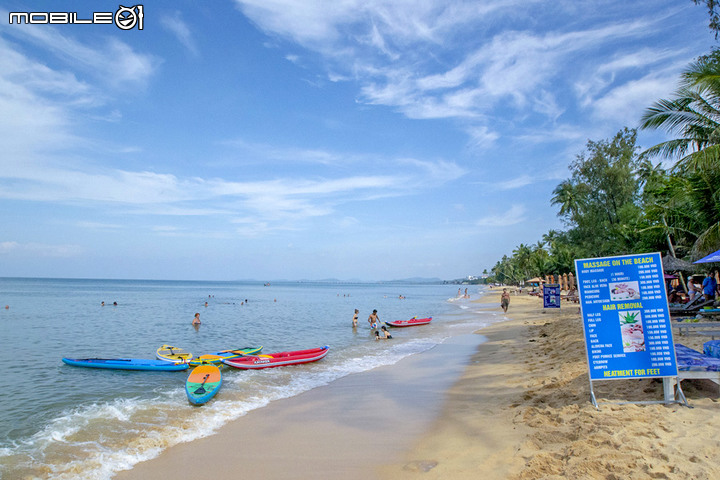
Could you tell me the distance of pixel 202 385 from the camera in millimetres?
10445

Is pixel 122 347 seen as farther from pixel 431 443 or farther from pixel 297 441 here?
pixel 431 443

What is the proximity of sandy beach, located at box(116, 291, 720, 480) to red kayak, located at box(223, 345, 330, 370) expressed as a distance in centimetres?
363

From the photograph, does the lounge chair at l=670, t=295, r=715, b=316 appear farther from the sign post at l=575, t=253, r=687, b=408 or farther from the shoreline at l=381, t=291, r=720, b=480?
the sign post at l=575, t=253, r=687, b=408

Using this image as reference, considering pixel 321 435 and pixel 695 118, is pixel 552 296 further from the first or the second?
pixel 321 435

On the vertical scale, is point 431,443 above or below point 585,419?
below

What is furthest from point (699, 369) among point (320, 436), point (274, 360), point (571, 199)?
point (571, 199)

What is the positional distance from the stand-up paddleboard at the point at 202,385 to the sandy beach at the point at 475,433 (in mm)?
1732

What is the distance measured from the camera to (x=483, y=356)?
14.4m

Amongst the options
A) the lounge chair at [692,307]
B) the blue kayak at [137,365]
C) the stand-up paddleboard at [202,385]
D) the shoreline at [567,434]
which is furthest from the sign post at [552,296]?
the blue kayak at [137,365]

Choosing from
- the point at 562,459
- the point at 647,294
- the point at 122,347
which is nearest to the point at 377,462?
the point at 562,459

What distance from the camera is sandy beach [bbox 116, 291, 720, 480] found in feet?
15.1

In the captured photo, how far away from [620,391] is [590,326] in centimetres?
164

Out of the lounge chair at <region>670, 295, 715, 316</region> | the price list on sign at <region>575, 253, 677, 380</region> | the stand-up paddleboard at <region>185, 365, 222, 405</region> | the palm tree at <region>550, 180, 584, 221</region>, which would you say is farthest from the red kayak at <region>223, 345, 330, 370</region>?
the palm tree at <region>550, 180, 584, 221</region>

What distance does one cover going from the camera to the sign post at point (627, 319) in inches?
227
